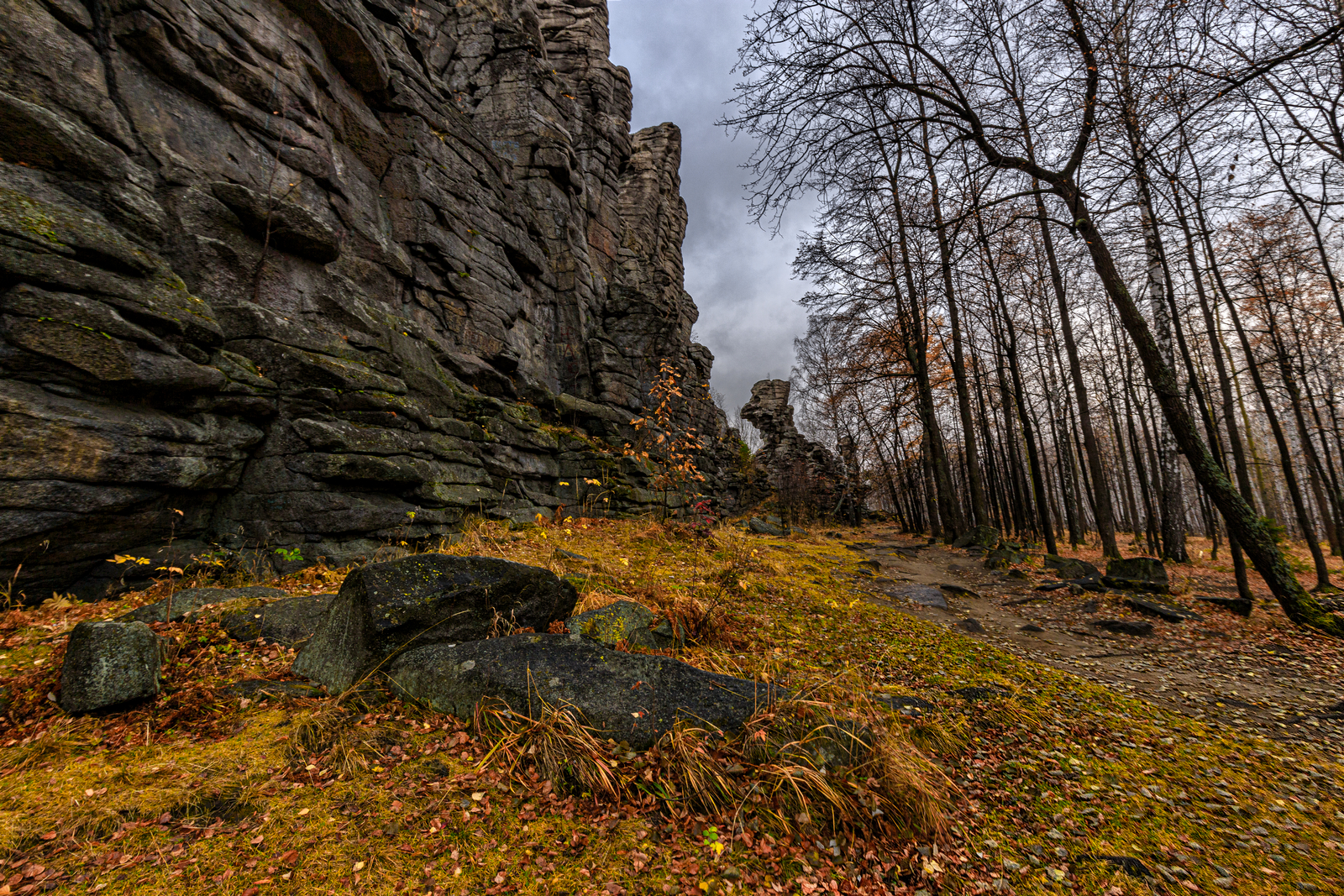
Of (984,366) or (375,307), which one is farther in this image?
(984,366)

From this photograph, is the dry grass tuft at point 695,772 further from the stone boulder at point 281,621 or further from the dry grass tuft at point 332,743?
the stone boulder at point 281,621

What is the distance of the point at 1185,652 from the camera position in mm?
6012

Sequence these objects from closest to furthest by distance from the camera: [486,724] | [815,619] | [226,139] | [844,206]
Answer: [486,724]
[815,619]
[226,139]
[844,206]

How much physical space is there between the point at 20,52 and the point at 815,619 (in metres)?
11.9

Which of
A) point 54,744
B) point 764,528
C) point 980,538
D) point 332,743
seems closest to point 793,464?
point 764,528

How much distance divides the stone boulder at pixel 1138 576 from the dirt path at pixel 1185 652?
1.28ft

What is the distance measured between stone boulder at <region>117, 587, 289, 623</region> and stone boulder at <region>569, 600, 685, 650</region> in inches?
124

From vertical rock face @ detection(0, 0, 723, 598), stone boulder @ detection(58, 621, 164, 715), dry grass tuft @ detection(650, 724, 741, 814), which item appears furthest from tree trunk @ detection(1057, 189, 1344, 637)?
stone boulder @ detection(58, 621, 164, 715)

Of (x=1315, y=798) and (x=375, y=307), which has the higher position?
(x=375, y=307)

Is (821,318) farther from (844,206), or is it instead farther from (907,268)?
(844,206)

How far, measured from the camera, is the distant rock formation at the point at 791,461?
→ 2825 cm

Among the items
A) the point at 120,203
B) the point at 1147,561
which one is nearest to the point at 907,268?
the point at 1147,561

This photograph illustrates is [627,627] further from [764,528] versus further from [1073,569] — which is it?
[764,528]

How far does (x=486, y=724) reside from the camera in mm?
3393
